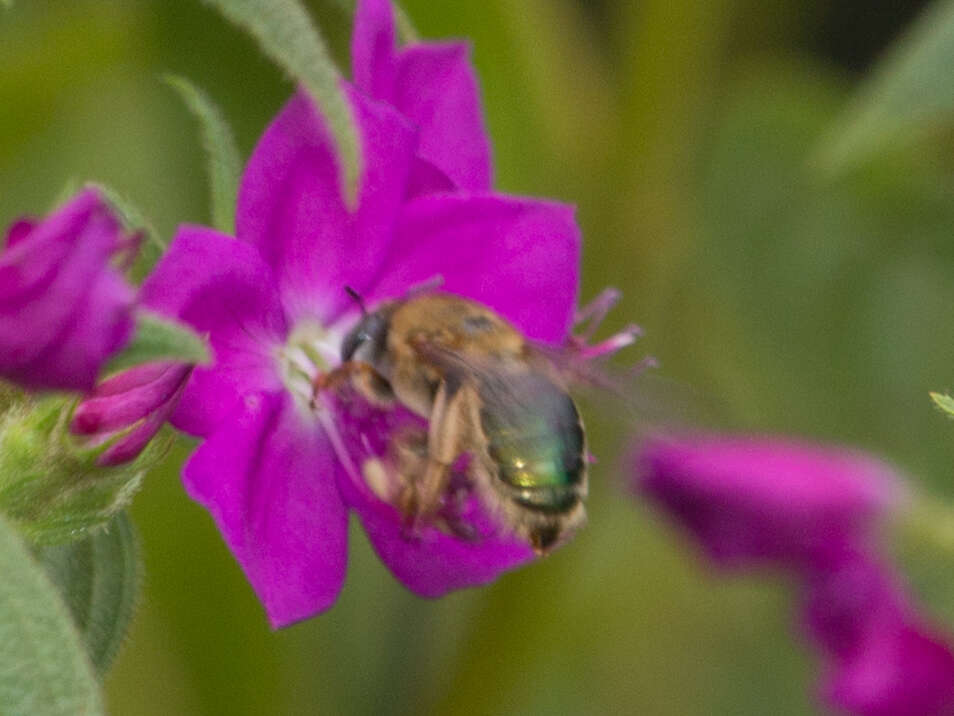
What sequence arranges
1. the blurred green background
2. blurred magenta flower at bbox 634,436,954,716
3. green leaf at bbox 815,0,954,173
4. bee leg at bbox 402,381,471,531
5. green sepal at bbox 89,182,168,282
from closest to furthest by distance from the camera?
green sepal at bbox 89,182,168,282 → bee leg at bbox 402,381,471,531 → green leaf at bbox 815,0,954,173 → blurred magenta flower at bbox 634,436,954,716 → the blurred green background

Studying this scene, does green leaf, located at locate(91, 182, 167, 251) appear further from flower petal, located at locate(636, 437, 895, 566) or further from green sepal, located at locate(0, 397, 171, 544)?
flower petal, located at locate(636, 437, 895, 566)

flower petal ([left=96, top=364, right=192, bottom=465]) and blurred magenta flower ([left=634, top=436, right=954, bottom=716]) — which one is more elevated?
flower petal ([left=96, top=364, right=192, bottom=465])

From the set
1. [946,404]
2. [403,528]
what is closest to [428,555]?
[403,528]

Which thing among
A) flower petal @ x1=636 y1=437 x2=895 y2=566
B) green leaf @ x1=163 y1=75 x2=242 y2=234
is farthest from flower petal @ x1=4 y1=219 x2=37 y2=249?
flower petal @ x1=636 y1=437 x2=895 y2=566

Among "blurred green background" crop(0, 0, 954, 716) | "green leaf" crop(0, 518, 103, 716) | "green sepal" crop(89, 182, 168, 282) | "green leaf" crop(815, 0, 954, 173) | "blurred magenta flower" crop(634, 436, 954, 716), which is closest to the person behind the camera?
"green leaf" crop(0, 518, 103, 716)

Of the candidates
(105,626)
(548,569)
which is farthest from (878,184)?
(105,626)

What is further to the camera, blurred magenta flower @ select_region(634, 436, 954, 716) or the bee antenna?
blurred magenta flower @ select_region(634, 436, 954, 716)

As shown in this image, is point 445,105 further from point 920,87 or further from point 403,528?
point 920,87

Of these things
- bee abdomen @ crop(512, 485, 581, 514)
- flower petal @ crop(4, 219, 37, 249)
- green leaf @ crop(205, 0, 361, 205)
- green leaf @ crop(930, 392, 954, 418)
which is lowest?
bee abdomen @ crop(512, 485, 581, 514)
